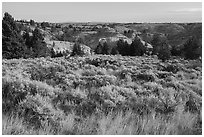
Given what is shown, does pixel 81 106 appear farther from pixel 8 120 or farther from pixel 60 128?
pixel 8 120

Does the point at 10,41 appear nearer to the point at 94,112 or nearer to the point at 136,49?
the point at 136,49

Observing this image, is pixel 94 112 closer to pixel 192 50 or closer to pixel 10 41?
pixel 10 41

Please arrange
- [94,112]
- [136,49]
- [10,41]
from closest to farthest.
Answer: [94,112] → [10,41] → [136,49]

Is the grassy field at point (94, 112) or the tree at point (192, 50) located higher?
the grassy field at point (94, 112)

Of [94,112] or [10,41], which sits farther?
[10,41]

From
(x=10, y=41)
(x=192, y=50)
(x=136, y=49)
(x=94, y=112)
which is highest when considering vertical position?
(x=10, y=41)

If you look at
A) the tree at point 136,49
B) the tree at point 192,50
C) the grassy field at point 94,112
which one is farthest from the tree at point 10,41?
the grassy field at point 94,112

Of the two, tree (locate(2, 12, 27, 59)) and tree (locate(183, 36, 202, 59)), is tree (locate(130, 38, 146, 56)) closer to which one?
tree (locate(183, 36, 202, 59))

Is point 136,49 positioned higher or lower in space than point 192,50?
lower

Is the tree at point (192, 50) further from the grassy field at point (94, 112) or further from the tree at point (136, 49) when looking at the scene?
the grassy field at point (94, 112)

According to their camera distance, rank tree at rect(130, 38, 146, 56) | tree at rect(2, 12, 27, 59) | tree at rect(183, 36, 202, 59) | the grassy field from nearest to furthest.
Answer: the grassy field < tree at rect(2, 12, 27, 59) < tree at rect(183, 36, 202, 59) < tree at rect(130, 38, 146, 56)

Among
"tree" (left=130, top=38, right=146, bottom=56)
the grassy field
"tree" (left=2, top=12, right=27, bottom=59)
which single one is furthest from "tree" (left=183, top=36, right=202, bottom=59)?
the grassy field

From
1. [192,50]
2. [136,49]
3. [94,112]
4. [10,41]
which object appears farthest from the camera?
[136,49]

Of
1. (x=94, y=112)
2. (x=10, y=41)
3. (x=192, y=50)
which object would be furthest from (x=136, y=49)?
(x=94, y=112)
